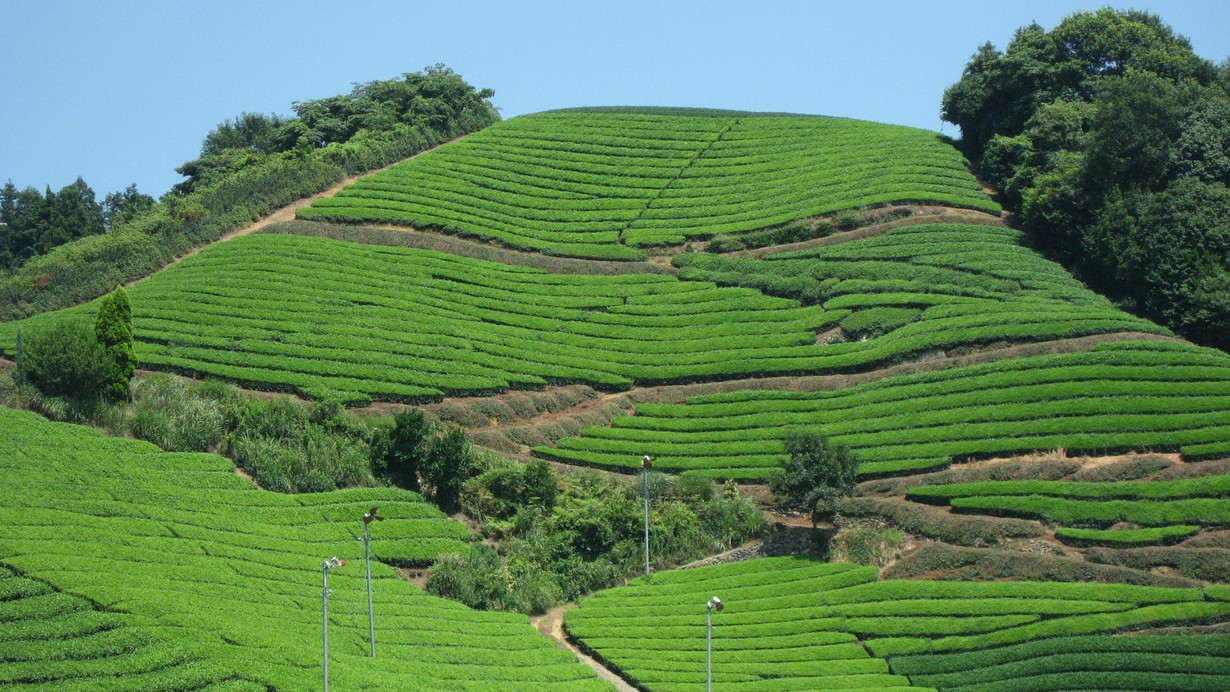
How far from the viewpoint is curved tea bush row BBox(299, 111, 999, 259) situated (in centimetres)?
9019

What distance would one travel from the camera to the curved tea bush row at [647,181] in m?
90.2

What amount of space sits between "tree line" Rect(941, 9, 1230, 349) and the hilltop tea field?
291 cm

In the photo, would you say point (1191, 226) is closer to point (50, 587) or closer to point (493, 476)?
point (493, 476)

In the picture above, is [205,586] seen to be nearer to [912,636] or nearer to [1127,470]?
[912,636]

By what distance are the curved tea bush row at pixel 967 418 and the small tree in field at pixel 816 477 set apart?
8.35 feet

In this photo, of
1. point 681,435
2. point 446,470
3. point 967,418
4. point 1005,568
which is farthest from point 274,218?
point 1005,568

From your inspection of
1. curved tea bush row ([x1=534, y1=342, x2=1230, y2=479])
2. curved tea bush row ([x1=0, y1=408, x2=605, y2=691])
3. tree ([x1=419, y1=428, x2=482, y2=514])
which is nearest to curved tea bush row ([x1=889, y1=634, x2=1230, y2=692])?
curved tea bush row ([x1=534, y1=342, x2=1230, y2=479])

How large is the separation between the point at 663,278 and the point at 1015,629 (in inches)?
1448

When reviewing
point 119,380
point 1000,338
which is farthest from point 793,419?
point 119,380

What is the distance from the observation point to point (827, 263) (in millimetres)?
82875

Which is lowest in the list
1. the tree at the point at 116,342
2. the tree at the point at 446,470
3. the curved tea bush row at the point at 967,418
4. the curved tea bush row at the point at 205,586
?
the curved tea bush row at the point at 205,586

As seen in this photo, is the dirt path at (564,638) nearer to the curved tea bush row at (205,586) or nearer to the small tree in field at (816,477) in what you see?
the curved tea bush row at (205,586)

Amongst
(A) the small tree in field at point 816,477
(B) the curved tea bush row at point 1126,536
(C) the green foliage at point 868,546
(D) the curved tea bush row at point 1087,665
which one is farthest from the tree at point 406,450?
(B) the curved tea bush row at point 1126,536

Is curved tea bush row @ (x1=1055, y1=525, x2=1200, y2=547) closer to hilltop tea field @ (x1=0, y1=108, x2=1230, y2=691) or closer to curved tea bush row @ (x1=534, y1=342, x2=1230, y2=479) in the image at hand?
hilltop tea field @ (x1=0, y1=108, x2=1230, y2=691)
